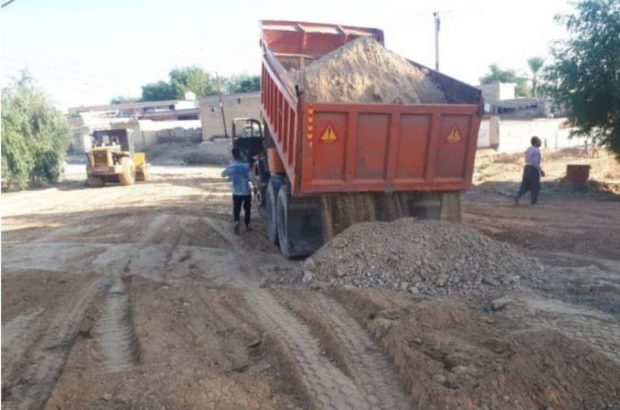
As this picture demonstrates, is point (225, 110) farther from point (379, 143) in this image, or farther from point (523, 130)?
point (379, 143)

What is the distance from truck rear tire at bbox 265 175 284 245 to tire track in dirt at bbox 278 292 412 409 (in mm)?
2868

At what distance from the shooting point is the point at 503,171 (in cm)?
2103

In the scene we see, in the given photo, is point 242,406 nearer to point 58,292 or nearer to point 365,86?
point 58,292

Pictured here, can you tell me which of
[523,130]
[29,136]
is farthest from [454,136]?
[523,130]

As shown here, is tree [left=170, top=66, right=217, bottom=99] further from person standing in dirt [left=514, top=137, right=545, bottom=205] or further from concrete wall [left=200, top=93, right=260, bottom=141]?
person standing in dirt [left=514, top=137, right=545, bottom=205]

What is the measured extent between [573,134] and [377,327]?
43.9 ft

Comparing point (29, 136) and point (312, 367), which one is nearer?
point (312, 367)

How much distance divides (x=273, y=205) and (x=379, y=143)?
8.03 ft

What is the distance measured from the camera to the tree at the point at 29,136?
23.9 m

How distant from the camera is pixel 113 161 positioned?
76.3 ft

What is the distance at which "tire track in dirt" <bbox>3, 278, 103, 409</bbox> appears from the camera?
3.94 metres

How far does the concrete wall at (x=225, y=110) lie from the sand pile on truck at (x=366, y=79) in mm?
33033

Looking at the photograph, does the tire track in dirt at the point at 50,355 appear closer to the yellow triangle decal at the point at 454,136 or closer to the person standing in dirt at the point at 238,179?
the person standing in dirt at the point at 238,179

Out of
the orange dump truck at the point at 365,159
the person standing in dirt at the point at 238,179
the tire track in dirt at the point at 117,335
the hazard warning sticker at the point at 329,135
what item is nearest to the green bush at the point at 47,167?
the person standing in dirt at the point at 238,179
